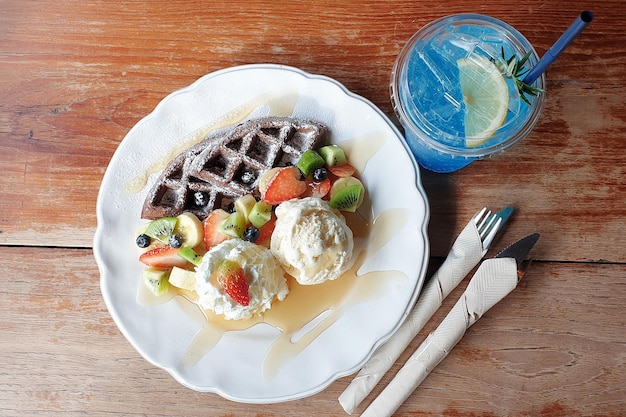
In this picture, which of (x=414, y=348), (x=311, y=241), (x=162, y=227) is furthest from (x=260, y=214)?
(x=414, y=348)

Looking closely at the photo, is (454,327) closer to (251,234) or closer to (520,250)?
(520,250)

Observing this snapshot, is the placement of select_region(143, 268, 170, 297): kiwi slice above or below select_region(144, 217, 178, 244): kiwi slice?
below

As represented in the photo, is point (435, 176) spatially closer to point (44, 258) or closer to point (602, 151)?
point (602, 151)

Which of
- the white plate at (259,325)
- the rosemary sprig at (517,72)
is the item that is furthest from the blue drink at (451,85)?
the white plate at (259,325)

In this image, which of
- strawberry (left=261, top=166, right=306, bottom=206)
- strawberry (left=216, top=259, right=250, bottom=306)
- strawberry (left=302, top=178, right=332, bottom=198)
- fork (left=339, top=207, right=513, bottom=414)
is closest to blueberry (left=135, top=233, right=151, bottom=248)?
strawberry (left=216, top=259, right=250, bottom=306)

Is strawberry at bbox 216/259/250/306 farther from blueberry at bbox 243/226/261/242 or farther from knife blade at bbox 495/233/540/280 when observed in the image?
knife blade at bbox 495/233/540/280

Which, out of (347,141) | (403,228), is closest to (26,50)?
(347,141)
